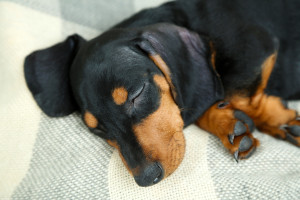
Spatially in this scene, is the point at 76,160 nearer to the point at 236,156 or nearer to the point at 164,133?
the point at 164,133

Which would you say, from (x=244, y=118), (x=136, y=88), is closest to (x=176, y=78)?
(x=136, y=88)

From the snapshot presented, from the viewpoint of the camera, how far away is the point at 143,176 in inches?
64.6

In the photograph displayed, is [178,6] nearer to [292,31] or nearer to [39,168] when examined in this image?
[292,31]

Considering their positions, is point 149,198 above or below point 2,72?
below

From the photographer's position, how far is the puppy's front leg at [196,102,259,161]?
6.42 ft

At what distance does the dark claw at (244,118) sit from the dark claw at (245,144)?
18 centimetres

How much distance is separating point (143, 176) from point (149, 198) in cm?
17

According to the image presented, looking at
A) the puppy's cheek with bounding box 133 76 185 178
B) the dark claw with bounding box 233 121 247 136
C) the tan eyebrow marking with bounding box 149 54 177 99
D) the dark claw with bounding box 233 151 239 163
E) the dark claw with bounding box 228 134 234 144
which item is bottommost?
the dark claw with bounding box 233 151 239 163

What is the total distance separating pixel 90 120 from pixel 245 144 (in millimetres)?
1005

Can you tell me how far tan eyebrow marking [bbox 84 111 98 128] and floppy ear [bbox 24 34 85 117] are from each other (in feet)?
0.82

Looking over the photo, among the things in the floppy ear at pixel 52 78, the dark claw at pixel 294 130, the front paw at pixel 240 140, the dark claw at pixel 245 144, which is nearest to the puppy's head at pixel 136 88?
the floppy ear at pixel 52 78

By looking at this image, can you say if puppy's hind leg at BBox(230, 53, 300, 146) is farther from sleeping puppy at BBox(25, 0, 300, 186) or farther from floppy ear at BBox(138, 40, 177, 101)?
floppy ear at BBox(138, 40, 177, 101)

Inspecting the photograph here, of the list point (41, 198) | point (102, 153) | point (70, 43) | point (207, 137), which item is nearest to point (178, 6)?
point (70, 43)

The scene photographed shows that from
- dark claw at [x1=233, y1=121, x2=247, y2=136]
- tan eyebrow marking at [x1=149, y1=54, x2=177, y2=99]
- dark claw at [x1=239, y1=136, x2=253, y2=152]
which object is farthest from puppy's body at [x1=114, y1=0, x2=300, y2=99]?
tan eyebrow marking at [x1=149, y1=54, x2=177, y2=99]
